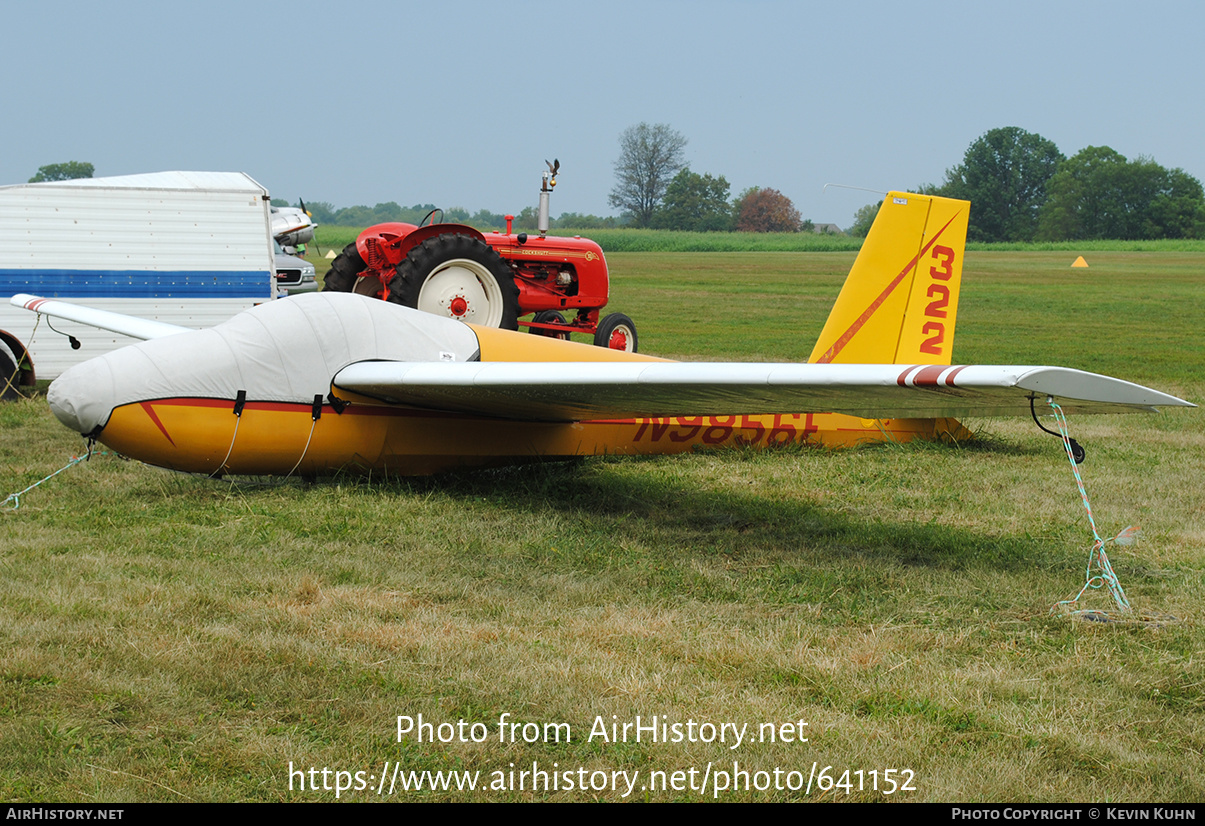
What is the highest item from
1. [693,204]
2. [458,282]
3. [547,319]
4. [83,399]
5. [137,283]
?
[693,204]

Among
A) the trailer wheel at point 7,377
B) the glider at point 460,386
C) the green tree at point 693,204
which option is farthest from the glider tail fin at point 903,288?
the green tree at point 693,204

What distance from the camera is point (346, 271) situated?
1282 centimetres

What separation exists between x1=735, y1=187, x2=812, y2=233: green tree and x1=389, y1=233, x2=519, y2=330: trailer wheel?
95.5m

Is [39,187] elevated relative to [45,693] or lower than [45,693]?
elevated

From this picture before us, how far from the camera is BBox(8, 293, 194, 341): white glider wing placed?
28.7ft

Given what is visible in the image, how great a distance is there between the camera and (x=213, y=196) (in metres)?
11.2

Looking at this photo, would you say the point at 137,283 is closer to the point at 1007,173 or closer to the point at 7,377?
the point at 7,377

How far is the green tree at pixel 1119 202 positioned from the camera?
8475cm

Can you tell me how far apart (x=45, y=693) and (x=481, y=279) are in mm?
8112

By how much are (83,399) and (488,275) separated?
5.76m

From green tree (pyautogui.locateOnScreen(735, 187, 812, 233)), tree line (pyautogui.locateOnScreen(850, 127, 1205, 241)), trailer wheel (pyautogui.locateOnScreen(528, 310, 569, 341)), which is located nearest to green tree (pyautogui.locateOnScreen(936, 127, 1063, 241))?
tree line (pyautogui.locateOnScreen(850, 127, 1205, 241))

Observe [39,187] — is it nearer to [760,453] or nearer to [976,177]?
[760,453]

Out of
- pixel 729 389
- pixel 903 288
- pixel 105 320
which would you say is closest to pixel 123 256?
pixel 105 320

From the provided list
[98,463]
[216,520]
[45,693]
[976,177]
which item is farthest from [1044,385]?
[976,177]
